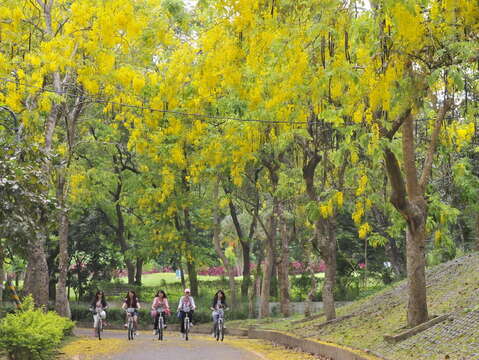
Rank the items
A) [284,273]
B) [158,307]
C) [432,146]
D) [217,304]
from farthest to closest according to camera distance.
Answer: [284,273]
[158,307]
[217,304]
[432,146]

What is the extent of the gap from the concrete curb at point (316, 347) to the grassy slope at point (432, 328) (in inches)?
13.8

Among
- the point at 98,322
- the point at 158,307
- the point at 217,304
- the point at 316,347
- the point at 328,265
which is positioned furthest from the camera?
the point at 98,322

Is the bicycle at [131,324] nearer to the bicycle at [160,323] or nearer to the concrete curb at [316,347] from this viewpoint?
the bicycle at [160,323]

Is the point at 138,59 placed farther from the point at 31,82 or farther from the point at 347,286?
the point at 347,286

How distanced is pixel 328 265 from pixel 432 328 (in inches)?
269

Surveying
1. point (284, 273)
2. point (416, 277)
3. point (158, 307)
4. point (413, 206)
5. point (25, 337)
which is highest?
point (413, 206)

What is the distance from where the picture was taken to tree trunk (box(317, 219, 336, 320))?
19.4 meters

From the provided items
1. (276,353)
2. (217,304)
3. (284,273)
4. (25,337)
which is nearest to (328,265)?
(217,304)

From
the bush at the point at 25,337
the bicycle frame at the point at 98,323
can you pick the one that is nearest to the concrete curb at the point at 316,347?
the bicycle frame at the point at 98,323

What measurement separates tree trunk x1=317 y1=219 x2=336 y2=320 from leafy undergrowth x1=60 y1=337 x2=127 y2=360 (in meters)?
5.43

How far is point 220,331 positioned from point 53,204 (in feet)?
31.5

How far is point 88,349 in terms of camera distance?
16781 mm

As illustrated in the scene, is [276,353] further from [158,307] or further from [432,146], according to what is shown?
[432,146]

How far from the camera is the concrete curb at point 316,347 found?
1275 centimetres
